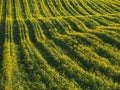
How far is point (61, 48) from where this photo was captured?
85.7 feet

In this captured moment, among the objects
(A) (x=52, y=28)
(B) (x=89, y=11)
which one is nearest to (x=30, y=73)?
(A) (x=52, y=28)

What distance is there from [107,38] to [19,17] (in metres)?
13.7

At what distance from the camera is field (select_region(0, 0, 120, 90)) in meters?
20.3

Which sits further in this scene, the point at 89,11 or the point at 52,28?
the point at 89,11

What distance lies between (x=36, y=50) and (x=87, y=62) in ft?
16.9

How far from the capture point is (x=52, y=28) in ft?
105

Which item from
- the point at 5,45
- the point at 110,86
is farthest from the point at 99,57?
the point at 5,45

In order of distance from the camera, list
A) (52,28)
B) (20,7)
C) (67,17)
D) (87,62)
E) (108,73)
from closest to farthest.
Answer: (108,73)
(87,62)
(52,28)
(67,17)
(20,7)

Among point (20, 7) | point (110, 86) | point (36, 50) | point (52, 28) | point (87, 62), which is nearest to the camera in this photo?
point (110, 86)

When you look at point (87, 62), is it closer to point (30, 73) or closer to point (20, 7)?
point (30, 73)

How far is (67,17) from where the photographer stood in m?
35.8

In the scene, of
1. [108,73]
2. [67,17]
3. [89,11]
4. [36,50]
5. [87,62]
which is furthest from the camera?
[89,11]

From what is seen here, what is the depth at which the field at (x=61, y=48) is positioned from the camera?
20.3 m

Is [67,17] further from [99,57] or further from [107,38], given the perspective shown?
[99,57]
